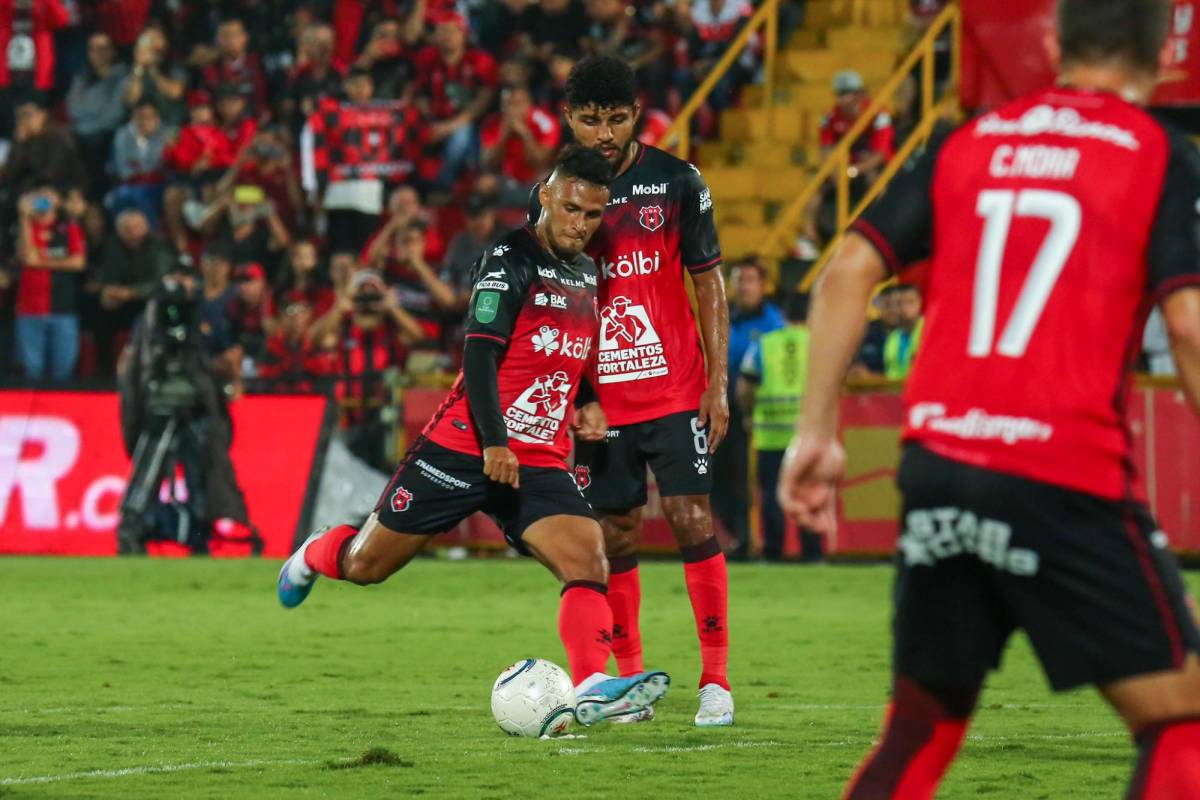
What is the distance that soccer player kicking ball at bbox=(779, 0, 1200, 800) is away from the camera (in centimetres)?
371

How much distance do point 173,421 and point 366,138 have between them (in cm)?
368

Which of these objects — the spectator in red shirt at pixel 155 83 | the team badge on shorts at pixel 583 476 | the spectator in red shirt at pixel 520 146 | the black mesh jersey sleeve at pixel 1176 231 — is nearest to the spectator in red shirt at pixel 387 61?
the spectator in red shirt at pixel 520 146

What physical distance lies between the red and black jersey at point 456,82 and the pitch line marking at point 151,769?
13505mm

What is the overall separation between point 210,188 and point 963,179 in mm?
16773

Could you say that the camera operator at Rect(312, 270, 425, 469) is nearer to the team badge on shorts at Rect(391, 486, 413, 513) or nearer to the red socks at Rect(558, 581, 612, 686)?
the team badge on shorts at Rect(391, 486, 413, 513)

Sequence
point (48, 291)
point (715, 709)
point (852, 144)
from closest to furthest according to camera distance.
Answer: point (715, 709)
point (852, 144)
point (48, 291)

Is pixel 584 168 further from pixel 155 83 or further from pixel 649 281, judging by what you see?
pixel 155 83

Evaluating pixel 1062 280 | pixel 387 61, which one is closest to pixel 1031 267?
pixel 1062 280

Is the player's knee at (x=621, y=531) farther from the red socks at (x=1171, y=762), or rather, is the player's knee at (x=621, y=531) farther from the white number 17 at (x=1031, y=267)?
the red socks at (x=1171, y=762)

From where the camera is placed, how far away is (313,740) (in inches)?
289

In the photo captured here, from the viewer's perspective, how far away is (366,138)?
760 inches

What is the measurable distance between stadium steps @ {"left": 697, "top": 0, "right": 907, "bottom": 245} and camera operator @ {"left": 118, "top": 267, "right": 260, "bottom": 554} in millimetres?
5499

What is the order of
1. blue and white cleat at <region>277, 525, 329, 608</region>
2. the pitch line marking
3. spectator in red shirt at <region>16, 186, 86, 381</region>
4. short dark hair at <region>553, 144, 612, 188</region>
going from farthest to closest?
spectator in red shirt at <region>16, 186, 86, 381</region>, blue and white cleat at <region>277, 525, 329, 608</region>, short dark hair at <region>553, 144, 612, 188</region>, the pitch line marking

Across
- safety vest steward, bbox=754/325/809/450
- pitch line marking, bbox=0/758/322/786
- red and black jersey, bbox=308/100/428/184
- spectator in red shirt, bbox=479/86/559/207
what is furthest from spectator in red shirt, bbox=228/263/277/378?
pitch line marking, bbox=0/758/322/786
